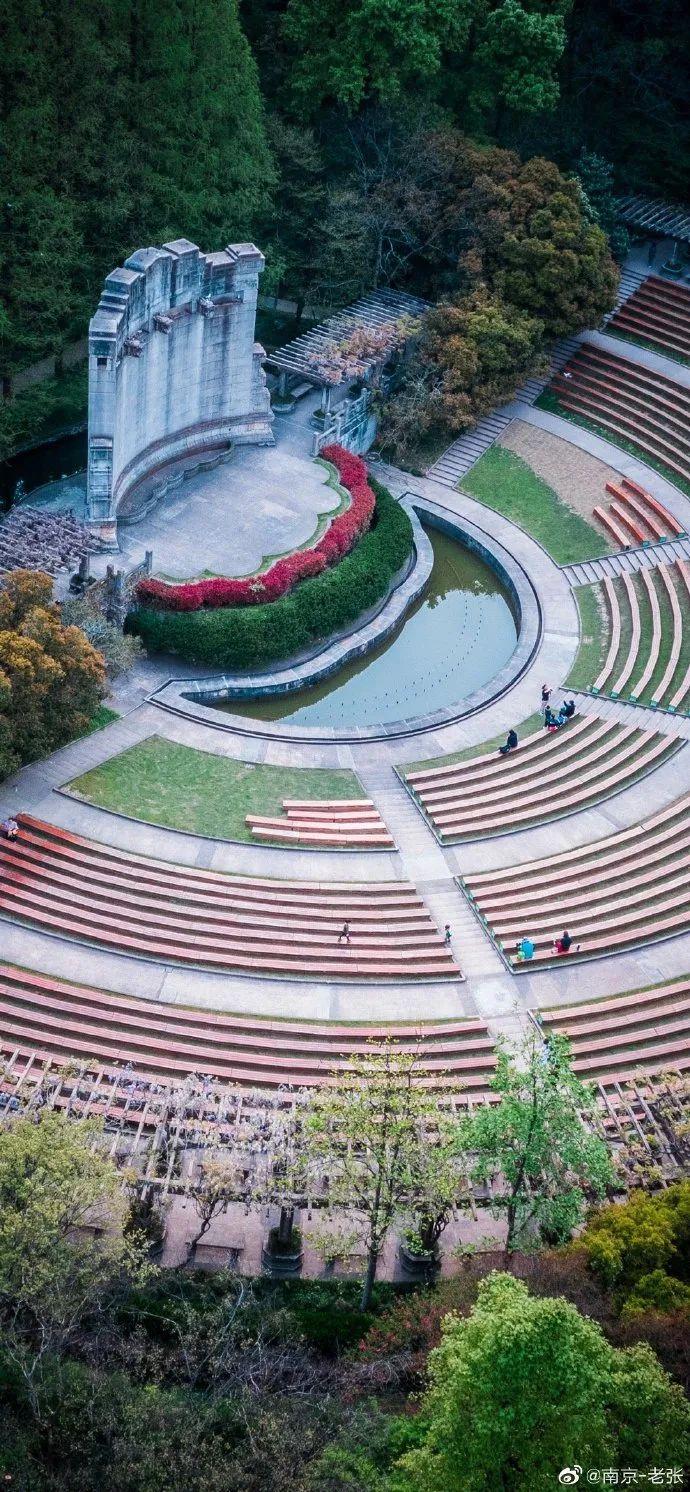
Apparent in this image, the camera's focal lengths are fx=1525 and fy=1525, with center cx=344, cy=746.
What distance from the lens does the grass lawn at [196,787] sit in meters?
43.4

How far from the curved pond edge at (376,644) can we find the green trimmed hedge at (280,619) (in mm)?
707

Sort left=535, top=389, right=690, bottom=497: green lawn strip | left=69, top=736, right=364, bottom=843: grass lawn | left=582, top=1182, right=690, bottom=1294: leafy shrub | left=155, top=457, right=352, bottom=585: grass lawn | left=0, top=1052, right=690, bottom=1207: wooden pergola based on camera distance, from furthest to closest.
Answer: left=535, top=389, right=690, bottom=497: green lawn strip < left=155, top=457, right=352, bottom=585: grass lawn < left=69, top=736, right=364, bottom=843: grass lawn < left=0, top=1052, right=690, bottom=1207: wooden pergola < left=582, top=1182, right=690, bottom=1294: leafy shrub

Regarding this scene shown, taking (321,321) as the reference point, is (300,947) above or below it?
below

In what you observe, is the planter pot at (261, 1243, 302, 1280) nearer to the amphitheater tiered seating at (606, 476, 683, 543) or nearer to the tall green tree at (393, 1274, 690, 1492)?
the tall green tree at (393, 1274, 690, 1492)

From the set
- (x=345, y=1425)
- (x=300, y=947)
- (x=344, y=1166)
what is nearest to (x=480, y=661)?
(x=300, y=947)

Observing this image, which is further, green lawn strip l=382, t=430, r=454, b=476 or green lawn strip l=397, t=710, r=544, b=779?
green lawn strip l=382, t=430, r=454, b=476

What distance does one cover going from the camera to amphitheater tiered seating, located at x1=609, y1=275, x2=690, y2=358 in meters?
64.9

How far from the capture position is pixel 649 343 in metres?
65.2

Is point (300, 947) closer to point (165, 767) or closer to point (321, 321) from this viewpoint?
point (165, 767)

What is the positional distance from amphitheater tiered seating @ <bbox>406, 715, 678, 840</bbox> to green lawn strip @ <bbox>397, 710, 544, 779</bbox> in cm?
28

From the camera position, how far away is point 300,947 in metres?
39.5

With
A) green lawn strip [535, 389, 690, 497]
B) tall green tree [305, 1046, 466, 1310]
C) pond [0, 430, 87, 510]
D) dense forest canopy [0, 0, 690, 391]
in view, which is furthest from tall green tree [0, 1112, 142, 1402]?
green lawn strip [535, 389, 690, 497]

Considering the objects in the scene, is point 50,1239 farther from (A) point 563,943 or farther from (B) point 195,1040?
(A) point 563,943

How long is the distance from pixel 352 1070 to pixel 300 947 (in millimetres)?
4640
